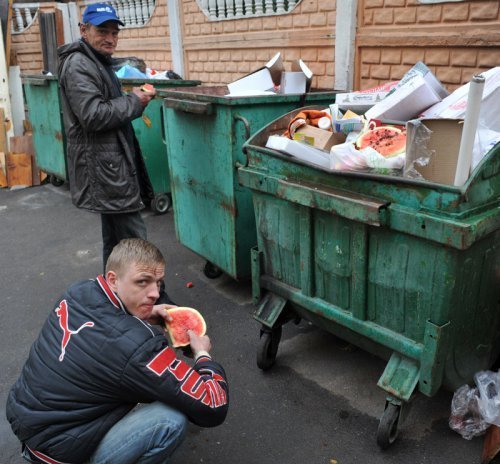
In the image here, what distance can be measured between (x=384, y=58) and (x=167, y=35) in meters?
4.18

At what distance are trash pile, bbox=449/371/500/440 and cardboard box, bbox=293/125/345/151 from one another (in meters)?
1.39

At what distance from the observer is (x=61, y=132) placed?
256 inches

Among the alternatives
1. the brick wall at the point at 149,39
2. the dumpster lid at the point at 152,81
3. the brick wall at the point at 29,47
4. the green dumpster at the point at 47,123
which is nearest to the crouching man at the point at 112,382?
the dumpster lid at the point at 152,81

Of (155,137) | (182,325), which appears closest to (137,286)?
(182,325)

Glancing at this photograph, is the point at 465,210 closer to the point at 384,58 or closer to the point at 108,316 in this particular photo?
the point at 108,316

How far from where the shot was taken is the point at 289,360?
327 centimetres

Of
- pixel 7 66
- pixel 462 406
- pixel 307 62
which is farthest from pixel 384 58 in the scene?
pixel 7 66

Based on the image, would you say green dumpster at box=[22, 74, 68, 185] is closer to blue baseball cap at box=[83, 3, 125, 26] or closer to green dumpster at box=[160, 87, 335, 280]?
green dumpster at box=[160, 87, 335, 280]

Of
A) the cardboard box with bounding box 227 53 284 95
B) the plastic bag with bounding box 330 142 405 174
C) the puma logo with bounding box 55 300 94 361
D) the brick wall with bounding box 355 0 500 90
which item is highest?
the brick wall with bounding box 355 0 500 90

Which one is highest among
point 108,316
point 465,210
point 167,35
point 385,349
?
point 167,35

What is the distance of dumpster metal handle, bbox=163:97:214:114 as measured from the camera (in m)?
3.46

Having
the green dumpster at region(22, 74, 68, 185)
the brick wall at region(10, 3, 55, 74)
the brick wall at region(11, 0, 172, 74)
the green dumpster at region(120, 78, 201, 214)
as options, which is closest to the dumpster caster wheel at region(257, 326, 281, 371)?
the green dumpster at region(120, 78, 201, 214)

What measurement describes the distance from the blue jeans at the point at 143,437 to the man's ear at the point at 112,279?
48 centimetres

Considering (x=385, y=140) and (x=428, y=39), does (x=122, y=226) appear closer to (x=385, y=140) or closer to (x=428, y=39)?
(x=385, y=140)
